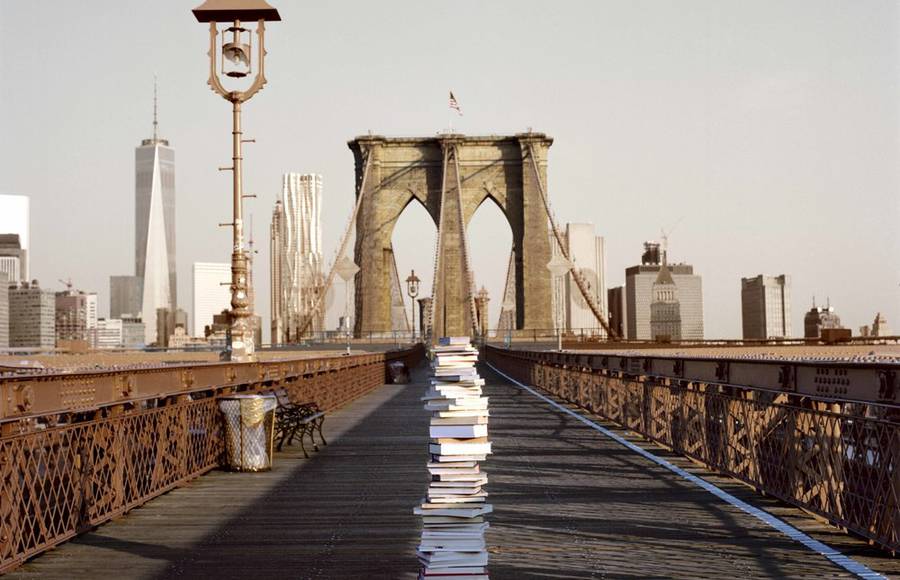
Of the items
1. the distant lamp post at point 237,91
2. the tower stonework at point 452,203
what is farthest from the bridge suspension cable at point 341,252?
the distant lamp post at point 237,91

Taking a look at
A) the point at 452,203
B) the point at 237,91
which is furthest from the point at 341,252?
the point at 237,91

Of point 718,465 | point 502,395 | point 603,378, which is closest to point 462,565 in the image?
point 718,465

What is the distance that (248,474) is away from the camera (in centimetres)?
1278

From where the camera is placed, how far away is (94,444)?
9.06 metres

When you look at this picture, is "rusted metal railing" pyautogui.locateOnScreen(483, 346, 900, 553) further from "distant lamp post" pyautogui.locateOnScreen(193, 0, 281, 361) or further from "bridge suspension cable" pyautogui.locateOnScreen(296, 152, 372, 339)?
"bridge suspension cable" pyautogui.locateOnScreen(296, 152, 372, 339)

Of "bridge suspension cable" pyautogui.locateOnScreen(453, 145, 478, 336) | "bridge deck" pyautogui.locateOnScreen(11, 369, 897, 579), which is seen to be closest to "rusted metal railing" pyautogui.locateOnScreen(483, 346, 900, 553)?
"bridge deck" pyautogui.locateOnScreen(11, 369, 897, 579)

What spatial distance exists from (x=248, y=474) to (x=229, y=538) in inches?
164

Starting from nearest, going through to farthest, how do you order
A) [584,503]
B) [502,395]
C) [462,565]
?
[462,565] → [584,503] → [502,395]

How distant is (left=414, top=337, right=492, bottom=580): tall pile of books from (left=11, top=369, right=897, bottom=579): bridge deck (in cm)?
126

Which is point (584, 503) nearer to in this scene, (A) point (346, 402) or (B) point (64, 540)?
(B) point (64, 540)

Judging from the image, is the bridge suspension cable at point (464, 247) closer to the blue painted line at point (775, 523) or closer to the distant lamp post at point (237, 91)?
the distant lamp post at point (237, 91)

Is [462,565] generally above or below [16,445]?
below

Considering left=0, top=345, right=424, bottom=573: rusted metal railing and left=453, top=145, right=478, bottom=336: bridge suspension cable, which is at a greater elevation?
left=453, top=145, right=478, bottom=336: bridge suspension cable

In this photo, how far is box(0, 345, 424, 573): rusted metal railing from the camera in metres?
7.60
